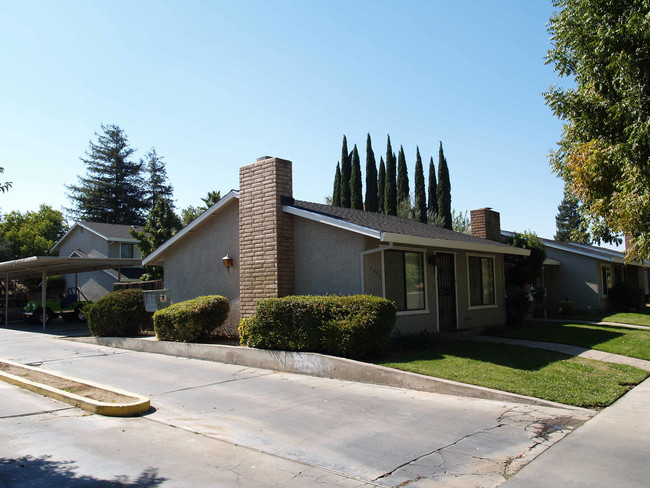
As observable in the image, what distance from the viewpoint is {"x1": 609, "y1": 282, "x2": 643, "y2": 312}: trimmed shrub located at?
23.1 meters

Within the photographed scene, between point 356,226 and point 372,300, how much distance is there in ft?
5.96

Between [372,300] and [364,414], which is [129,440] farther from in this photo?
[372,300]

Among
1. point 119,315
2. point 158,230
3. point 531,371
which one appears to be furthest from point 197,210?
point 531,371

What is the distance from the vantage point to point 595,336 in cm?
1397

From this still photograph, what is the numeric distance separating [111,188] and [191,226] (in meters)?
43.9

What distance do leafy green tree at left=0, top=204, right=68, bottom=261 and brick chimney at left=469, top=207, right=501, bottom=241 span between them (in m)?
33.6

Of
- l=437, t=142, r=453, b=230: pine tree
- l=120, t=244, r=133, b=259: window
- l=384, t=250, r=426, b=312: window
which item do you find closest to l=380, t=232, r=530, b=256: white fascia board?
l=384, t=250, r=426, b=312: window

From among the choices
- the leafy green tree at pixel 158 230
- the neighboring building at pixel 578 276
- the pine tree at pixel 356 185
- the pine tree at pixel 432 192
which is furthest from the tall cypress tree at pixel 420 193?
the leafy green tree at pixel 158 230

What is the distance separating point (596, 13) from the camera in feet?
31.2

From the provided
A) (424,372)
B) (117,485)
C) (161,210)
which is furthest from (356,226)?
(161,210)

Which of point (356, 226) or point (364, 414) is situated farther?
point (356, 226)

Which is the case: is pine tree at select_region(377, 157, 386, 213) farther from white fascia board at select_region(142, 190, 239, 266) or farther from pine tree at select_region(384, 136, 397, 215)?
white fascia board at select_region(142, 190, 239, 266)

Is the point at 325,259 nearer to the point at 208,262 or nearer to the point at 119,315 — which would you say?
the point at 208,262

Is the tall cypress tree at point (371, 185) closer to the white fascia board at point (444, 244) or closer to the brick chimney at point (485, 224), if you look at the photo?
the brick chimney at point (485, 224)
